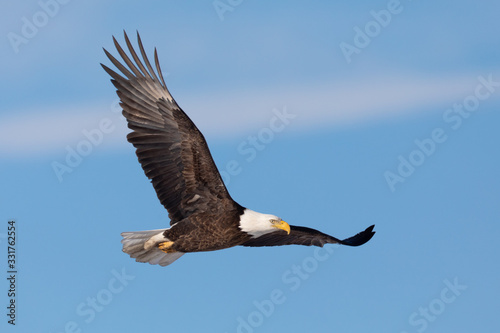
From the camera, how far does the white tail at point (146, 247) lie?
1581 centimetres

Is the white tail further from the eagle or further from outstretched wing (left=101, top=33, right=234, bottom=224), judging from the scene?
outstretched wing (left=101, top=33, right=234, bottom=224)

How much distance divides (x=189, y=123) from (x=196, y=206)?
1.34 meters

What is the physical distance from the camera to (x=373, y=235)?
1805cm

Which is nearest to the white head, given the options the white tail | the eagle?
the eagle

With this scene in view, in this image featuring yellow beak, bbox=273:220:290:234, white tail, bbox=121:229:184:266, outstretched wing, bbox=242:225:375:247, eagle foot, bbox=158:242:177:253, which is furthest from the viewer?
outstretched wing, bbox=242:225:375:247

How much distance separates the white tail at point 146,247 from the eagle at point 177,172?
0.11 ft

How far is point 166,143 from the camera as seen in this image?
1530cm

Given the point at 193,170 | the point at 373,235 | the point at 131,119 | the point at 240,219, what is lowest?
the point at 373,235

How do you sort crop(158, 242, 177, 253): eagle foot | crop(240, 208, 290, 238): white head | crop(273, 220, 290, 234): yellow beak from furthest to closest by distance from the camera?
crop(158, 242, 177, 253): eagle foot, crop(273, 220, 290, 234): yellow beak, crop(240, 208, 290, 238): white head

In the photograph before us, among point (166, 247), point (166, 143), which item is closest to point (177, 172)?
point (166, 143)

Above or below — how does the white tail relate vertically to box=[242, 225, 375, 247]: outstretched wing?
above

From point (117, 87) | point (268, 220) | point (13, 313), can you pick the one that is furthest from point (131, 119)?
point (13, 313)

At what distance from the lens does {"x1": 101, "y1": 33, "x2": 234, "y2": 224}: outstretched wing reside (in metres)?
15.1

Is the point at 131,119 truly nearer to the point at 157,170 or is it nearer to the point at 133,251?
the point at 157,170
